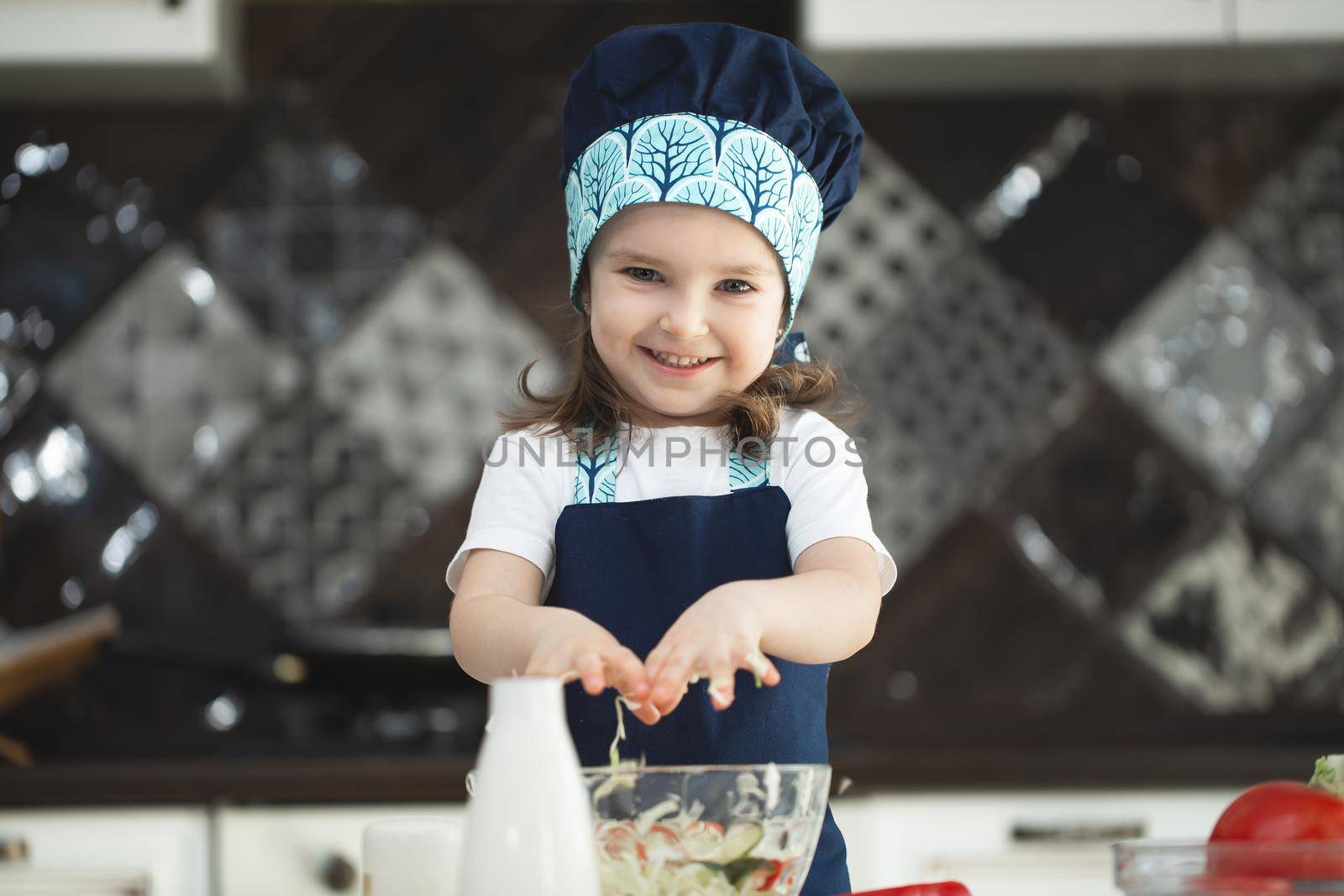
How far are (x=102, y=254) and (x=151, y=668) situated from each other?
2.15 ft

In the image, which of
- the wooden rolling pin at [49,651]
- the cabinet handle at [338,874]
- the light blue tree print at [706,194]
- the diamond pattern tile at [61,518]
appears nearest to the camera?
the light blue tree print at [706,194]

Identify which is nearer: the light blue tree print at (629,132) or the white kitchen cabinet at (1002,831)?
the light blue tree print at (629,132)

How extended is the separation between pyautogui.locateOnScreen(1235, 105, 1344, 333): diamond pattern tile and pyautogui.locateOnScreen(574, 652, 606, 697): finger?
186 cm

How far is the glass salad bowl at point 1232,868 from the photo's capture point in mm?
592

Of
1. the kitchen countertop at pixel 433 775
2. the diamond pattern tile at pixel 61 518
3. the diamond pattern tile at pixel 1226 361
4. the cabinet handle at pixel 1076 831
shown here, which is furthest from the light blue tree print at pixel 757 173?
the diamond pattern tile at pixel 61 518

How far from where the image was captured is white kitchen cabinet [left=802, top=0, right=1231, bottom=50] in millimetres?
1958

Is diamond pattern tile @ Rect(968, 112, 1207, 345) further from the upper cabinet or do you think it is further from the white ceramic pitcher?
the white ceramic pitcher

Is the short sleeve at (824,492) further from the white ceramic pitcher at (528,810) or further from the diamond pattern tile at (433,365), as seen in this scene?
the diamond pattern tile at (433,365)

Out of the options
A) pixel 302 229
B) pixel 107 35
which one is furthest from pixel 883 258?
pixel 107 35

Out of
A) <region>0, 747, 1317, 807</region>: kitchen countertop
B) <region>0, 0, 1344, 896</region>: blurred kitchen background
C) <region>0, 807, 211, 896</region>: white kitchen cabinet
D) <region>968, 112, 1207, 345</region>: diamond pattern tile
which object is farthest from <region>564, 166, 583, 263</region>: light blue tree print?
<region>968, 112, 1207, 345</region>: diamond pattern tile

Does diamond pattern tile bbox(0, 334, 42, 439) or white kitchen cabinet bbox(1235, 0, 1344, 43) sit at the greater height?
white kitchen cabinet bbox(1235, 0, 1344, 43)

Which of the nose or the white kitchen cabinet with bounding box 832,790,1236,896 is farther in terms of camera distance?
the white kitchen cabinet with bounding box 832,790,1236,896

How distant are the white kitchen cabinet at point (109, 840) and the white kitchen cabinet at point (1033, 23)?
1352mm

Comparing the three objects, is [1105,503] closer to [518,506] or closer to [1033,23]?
[1033,23]
